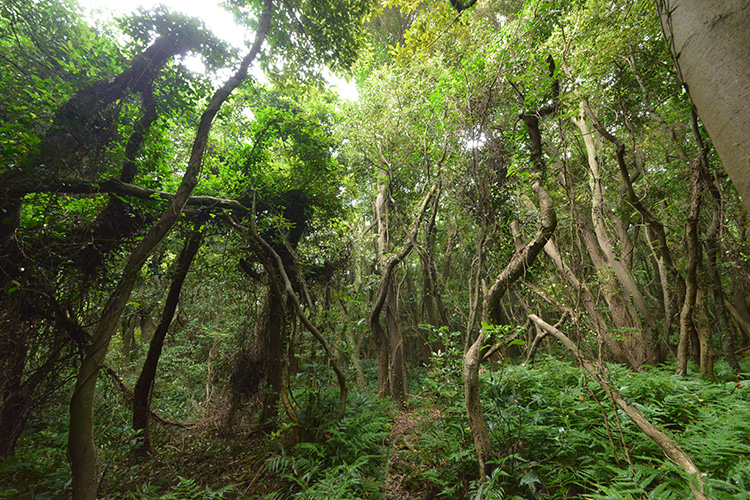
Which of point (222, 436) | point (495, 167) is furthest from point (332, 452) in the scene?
point (495, 167)

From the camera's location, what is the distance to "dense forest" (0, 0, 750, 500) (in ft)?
10.0

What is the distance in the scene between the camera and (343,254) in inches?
282

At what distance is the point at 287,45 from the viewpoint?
5387 millimetres

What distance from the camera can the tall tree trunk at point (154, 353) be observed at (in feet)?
16.4

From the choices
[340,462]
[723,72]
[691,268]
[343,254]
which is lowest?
[340,462]

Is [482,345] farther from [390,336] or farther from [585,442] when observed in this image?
[390,336]

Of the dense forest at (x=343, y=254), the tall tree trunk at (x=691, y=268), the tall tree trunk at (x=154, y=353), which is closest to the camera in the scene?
the dense forest at (x=343, y=254)

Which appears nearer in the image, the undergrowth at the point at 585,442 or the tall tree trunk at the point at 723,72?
the tall tree trunk at the point at 723,72

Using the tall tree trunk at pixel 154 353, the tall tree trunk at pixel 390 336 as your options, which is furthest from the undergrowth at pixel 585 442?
the tall tree trunk at pixel 154 353

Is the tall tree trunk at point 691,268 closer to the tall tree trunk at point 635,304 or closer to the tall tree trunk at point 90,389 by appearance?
the tall tree trunk at point 635,304

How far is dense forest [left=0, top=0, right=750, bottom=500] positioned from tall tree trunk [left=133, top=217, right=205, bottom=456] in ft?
0.18

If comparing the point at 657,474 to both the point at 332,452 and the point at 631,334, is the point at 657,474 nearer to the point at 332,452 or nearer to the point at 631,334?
the point at 332,452

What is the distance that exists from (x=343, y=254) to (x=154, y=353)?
407 centimetres

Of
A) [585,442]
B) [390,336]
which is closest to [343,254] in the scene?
[390,336]
